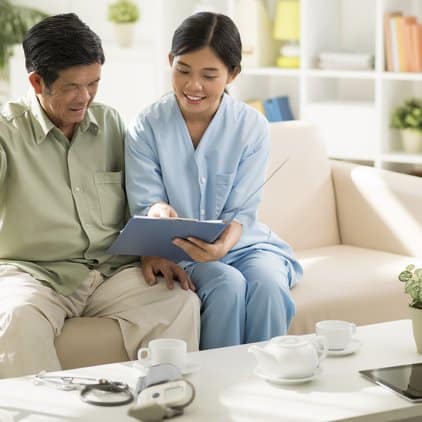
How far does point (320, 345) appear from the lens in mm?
2229

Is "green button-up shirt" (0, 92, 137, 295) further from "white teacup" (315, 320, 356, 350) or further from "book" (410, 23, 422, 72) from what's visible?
"book" (410, 23, 422, 72)

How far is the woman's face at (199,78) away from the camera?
280 cm

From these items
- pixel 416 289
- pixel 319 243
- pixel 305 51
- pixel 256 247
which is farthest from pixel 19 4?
pixel 416 289

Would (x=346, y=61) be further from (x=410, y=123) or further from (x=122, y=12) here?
(x=122, y=12)

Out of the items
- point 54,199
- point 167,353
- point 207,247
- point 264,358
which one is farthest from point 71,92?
point 264,358

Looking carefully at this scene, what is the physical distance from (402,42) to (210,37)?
2027 millimetres

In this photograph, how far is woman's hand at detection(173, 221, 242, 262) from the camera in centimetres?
264

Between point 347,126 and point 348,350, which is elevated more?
point 347,126

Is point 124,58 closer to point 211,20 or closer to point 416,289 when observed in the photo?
point 211,20

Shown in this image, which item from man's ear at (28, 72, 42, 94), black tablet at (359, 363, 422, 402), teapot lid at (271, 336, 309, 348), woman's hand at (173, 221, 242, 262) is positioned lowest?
black tablet at (359, 363, 422, 402)

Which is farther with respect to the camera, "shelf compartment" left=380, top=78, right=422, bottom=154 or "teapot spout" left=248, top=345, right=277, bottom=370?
"shelf compartment" left=380, top=78, right=422, bottom=154

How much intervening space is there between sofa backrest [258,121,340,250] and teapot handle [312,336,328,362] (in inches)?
46.7

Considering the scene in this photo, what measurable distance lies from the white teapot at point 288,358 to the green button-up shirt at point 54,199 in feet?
2.45

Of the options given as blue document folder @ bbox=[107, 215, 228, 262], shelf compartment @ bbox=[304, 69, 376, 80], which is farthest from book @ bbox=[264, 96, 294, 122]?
blue document folder @ bbox=[107, 215, 228, 262]
